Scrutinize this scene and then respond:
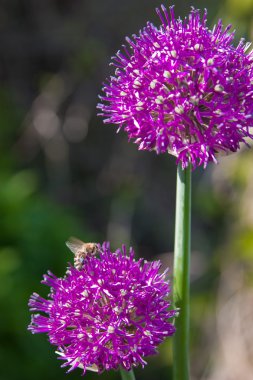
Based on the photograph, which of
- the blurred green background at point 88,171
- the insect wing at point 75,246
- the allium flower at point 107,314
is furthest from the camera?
the blurred green background at point 88,171

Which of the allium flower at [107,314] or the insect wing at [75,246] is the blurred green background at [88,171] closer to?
the insect wing at [75,246]

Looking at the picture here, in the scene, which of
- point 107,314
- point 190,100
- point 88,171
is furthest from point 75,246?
point 88,171

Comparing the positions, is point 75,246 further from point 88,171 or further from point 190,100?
point 88,171

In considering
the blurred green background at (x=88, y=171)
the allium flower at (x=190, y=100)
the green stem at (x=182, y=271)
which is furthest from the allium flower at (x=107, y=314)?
the blurred green background at (x=88, y=171)

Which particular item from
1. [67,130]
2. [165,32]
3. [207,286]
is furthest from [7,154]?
[165,32]

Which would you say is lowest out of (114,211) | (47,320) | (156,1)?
(47,320)

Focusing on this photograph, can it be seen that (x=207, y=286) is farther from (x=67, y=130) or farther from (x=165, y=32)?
(x=165, y=32)
